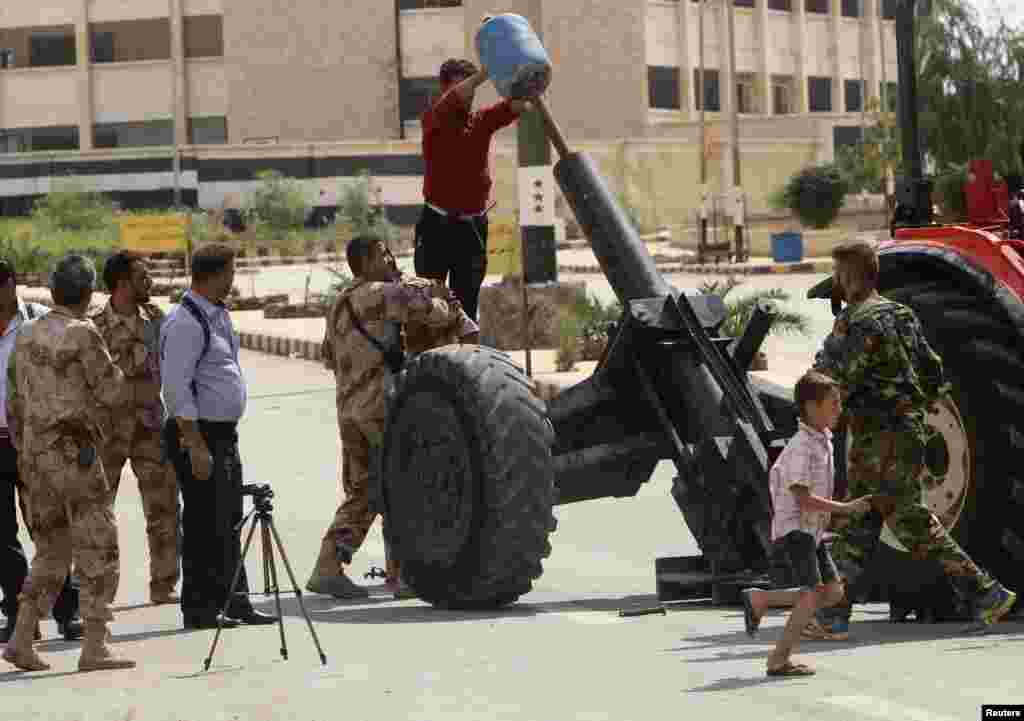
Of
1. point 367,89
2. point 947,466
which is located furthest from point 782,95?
point 947,466

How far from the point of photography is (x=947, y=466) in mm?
9742

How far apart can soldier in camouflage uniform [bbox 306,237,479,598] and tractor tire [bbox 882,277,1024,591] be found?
2675 millimetres

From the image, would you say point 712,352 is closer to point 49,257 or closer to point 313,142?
point 49,257

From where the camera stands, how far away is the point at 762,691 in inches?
310

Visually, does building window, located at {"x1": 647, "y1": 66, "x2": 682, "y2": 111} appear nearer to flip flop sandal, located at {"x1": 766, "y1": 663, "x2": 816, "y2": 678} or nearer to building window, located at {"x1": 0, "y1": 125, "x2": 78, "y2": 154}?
building window, located at {"x1": 0, "y1": 125, "x2": 78, "y2": 154}

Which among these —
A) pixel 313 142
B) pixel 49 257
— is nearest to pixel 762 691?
pixel 49 257

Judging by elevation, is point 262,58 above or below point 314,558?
above

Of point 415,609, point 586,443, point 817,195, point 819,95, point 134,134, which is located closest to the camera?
point 415,609

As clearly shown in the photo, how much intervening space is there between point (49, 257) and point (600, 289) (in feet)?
62.7

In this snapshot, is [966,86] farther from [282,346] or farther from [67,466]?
[67,466]

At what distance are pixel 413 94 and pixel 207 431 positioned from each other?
87.1m

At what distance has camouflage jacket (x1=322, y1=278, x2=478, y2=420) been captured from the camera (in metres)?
11.2

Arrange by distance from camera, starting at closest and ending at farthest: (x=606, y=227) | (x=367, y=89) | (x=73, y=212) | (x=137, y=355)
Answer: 1. (x=606, y=227)
2. (x=137, y=355)
3. (x=73, y=212)
4. (x=367, y=89)

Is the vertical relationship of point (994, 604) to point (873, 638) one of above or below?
above
